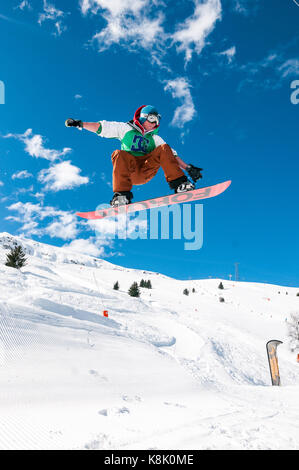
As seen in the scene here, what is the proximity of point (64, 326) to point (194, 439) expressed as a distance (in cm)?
392

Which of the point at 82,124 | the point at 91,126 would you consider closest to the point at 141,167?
the point at 91,126

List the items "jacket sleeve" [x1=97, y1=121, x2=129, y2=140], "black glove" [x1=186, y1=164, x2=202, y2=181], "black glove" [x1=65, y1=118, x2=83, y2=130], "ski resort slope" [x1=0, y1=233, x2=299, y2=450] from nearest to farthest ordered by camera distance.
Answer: "ski resort slope" [x1=0, y1=233, x2=299, y2=450] < "black glove" [x1=65, y1=118, x2=83, y2=130] < "jacket sleeve" [x1=97, y1=121, x2=129, y2=140] < "black glove" [x1=186, y1=164, x2=202, y2=181]

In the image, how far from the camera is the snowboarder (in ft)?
17.4

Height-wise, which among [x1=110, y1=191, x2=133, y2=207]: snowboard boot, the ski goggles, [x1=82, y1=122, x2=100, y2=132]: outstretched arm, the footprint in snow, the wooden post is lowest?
the footprint in snow

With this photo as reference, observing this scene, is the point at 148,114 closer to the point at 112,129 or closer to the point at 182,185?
the point at 112,129

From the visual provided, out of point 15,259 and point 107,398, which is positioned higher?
point 15,259

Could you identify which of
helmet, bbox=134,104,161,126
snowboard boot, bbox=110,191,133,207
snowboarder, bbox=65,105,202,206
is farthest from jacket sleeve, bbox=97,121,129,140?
snowboard boot, bbox=110,191,133,207

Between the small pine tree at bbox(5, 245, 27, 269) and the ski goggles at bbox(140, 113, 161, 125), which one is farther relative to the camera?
the small pine tree at bbox(5, 245, 27, 269)

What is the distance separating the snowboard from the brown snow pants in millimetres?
472

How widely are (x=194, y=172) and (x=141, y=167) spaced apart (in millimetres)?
1157

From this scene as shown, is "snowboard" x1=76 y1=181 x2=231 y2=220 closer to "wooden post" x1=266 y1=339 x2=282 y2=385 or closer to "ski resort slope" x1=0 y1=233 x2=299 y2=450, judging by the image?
"ski resort slope" x1=0 y1=233 x2=299 y2=450

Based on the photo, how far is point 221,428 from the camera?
283 cm

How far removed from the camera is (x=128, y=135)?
215 inches
